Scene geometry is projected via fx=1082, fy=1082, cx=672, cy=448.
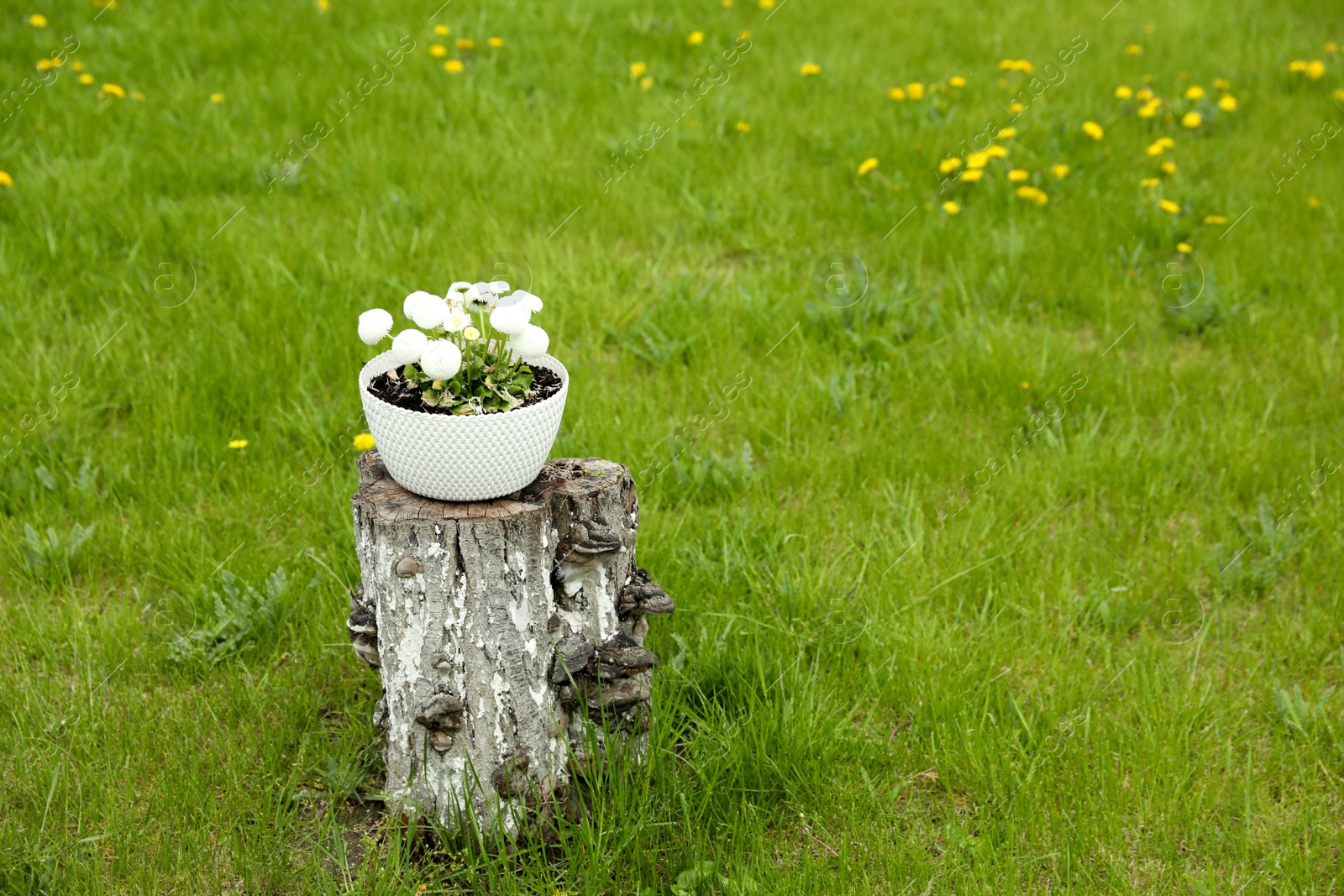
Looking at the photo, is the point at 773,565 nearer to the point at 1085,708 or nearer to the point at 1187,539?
the point at 1085,708

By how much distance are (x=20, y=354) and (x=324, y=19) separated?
3605 millimetres

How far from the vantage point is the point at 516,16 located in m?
6.88

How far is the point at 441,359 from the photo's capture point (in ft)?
7.02

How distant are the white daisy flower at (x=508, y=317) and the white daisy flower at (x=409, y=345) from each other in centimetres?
15

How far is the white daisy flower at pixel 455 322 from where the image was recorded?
7.24 feet

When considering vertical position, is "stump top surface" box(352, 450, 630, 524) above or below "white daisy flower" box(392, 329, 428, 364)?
below

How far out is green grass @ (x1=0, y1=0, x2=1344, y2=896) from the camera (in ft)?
8.32

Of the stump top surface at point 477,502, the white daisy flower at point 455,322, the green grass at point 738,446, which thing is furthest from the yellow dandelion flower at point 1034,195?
the white daisy flower at point 455,322

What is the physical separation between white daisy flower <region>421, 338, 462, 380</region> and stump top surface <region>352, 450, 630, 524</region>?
0.28 m

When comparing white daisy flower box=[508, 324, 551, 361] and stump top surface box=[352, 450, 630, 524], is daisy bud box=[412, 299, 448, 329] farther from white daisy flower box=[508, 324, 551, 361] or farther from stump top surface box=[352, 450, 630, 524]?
stump top surface box=[352, 450, 630, 524]

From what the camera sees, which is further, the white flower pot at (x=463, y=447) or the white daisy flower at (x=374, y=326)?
the white daisy flower at (x=374, y=326)

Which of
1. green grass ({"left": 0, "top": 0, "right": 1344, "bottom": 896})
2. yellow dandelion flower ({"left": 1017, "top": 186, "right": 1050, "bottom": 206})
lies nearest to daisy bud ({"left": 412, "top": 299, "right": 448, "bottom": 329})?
green grass ({"left": 0, "top": 0, "right": 1344, "bottom": 896})

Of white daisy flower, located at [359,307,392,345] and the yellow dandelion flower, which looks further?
the yellow dandelion flower

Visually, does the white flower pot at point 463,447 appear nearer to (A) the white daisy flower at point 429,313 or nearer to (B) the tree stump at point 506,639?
(B) the tree stump at point 506,639
